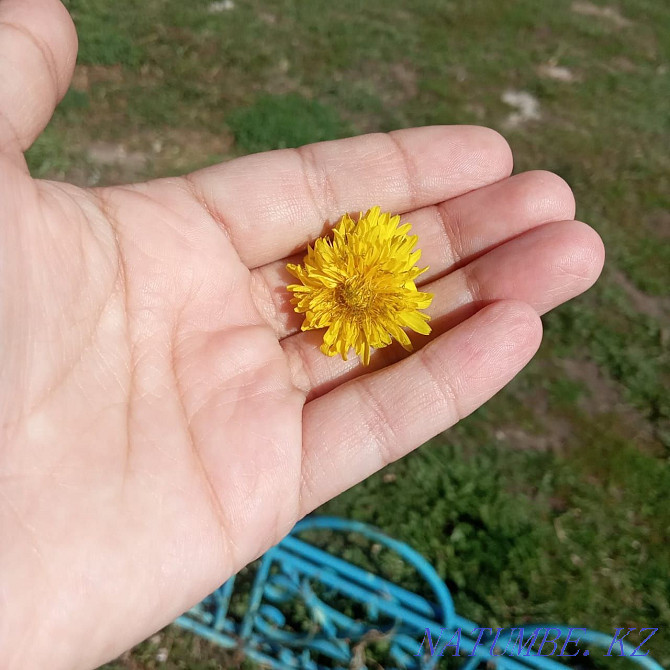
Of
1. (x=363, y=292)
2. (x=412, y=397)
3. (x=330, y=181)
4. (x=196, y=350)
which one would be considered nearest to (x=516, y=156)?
(x=330, y=181)

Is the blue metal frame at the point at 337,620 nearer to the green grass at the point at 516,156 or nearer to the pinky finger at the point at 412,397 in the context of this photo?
the green grass at the point at 516,156

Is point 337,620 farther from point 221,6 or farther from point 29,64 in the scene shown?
point 221,6

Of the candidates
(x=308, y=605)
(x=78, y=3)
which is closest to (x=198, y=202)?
(x=308, y=605)

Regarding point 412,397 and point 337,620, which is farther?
point 337,620

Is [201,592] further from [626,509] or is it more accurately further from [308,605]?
[626,509]

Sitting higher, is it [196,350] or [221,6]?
[221,6]
